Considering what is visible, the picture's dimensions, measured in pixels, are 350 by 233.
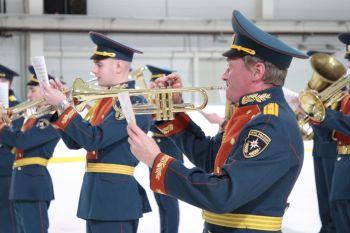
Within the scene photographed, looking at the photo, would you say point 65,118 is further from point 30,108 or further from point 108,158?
point 30,108

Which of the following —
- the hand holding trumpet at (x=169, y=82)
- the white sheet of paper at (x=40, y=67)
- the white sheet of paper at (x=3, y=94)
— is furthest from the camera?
the white sheet of paper at (x=3, y=94)

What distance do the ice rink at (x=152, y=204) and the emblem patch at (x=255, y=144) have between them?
14.4 ft

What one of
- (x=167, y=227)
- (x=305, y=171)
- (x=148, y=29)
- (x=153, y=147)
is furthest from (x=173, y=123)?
(x=148, y=29)

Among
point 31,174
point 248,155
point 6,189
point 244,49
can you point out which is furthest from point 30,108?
point 248,155

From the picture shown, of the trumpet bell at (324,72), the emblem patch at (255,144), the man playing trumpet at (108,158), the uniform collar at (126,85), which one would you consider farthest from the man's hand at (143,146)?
the trumpet bell at (324,72)

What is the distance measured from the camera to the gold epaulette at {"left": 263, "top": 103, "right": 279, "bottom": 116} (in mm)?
2354

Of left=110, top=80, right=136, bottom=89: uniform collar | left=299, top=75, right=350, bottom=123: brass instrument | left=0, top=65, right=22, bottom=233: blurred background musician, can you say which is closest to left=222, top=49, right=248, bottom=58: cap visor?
left=110, top=80, right=136, bottom=89: uniform collar

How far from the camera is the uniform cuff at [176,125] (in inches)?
113

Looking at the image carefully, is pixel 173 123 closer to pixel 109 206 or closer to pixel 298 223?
pixel 109 206

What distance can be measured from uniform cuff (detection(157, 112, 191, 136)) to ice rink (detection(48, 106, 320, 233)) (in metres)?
3.88

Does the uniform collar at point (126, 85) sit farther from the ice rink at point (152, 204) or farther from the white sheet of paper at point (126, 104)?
the ice rink at point (152, 204)

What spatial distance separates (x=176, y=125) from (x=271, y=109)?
0.63 meters

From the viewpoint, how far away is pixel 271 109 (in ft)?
7.78

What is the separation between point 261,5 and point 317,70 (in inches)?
381
